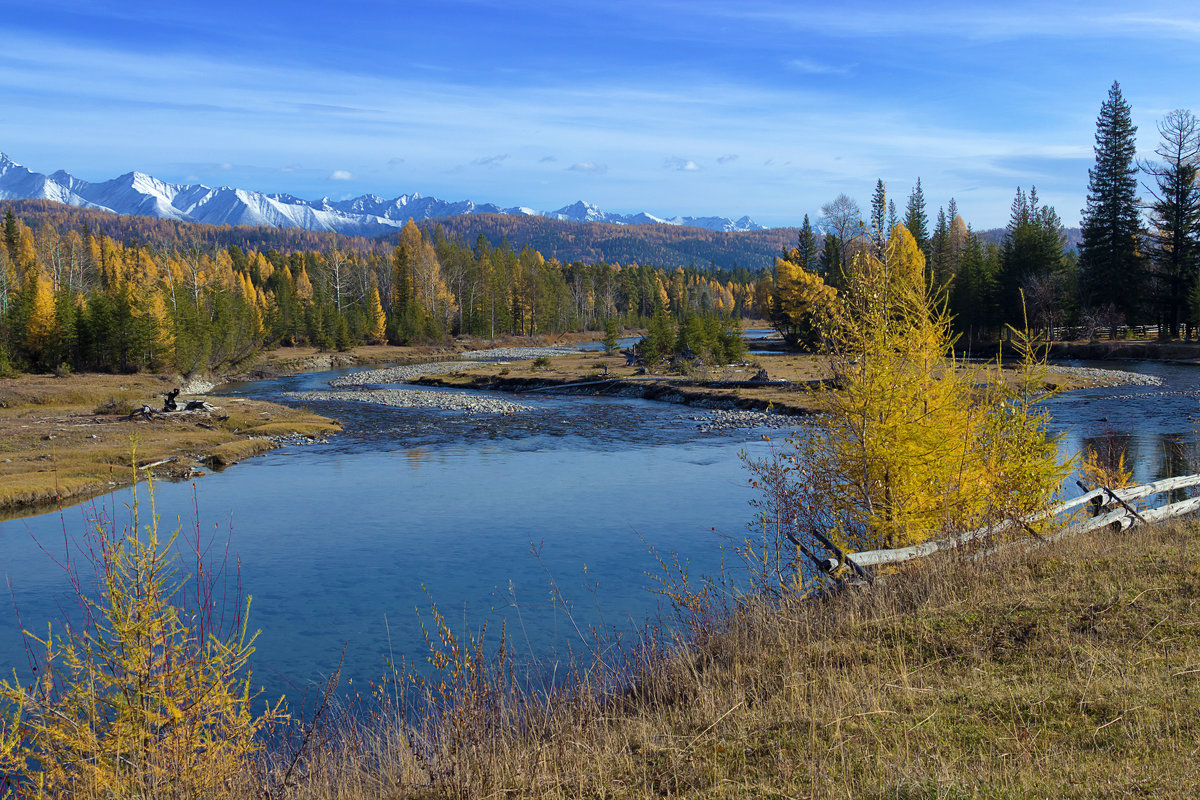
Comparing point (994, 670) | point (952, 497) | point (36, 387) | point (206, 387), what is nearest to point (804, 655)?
point (994, 670)

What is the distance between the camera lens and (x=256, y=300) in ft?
369

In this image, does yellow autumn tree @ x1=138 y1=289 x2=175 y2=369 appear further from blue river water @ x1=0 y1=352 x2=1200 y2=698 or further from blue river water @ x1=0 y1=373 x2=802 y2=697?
blue river water @ x1=0 y1=373 x2=802 y2=697

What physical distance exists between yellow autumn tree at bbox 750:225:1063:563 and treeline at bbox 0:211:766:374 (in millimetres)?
49057

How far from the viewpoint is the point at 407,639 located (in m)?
13.5

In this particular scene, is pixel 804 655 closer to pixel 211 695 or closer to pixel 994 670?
pixel 994 670

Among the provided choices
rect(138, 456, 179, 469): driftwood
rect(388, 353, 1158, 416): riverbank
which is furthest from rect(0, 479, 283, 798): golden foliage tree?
rect(388, 353, 1158, 416): riverbank

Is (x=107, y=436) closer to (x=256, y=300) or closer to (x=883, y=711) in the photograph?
(x=883, y=711)

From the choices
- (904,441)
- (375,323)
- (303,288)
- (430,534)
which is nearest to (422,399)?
(430,534)

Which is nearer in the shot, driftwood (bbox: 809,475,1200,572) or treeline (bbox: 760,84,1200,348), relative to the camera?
driftwood (bbox: 809,475,1200,572)

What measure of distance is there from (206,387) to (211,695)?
60.5 meters

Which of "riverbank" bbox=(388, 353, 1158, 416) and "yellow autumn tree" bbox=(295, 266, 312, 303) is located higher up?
"yellow autumn tree" bbox=(295, 266, 312, 303)

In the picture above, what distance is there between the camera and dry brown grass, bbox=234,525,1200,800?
5.31 metres

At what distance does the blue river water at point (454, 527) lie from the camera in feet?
45.5

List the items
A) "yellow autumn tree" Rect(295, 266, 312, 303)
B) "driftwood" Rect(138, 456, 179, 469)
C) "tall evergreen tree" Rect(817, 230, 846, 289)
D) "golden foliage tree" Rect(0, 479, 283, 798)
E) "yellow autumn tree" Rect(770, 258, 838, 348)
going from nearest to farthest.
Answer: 1. "golden foliage tree" Rect(0, 479, 283, 798)
2. "driftwood" Rect(138, 456, 179, 469)
3. "yellow autumn tree" Rect(770, 258, 838, 348)
4. "tall evergreen tree" Rect(817, 230, 846, 289)
5. "yellow autumn tree" Rect(295, 266, 312, 303)
